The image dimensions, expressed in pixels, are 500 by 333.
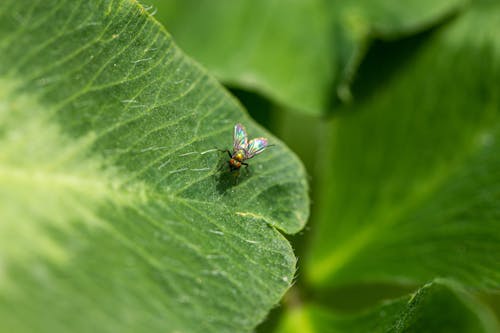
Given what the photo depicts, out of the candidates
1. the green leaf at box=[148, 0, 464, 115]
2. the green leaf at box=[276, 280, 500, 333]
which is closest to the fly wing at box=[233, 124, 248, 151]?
the green leaf at box=[276, 280, 500, 333]

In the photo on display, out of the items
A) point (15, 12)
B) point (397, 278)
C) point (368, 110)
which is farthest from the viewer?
point (368, 110)

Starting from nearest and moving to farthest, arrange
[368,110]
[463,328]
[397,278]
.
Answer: [463,328]
[397,278]
[368,110]

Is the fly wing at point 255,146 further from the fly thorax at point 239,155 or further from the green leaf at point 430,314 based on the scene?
the green leaf at point 430,314

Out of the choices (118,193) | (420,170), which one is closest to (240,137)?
(118,193)

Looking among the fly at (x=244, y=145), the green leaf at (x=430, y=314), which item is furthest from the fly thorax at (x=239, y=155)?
the green leaf at (x=430, y=314)

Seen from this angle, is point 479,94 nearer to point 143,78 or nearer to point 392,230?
point 392,230

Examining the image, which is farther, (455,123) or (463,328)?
(455,123)

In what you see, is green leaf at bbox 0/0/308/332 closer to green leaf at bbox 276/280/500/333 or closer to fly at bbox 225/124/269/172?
fly at bbox 225/124/269/172

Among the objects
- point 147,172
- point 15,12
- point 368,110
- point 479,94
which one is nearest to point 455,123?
point 479,94
